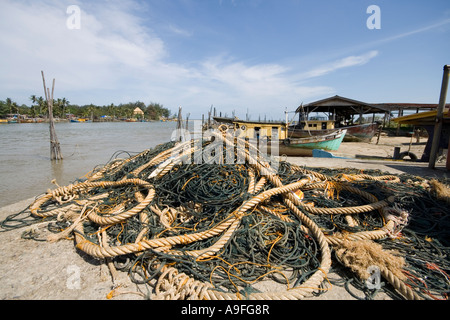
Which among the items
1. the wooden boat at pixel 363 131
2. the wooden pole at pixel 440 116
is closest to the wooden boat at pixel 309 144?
the wooden boat at pixel 363 131

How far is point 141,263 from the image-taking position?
200 centimetres

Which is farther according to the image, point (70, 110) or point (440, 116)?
point (70, 110)

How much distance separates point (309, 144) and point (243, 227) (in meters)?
14.6

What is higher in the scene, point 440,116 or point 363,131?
point 440,116

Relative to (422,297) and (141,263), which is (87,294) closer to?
(141,263)

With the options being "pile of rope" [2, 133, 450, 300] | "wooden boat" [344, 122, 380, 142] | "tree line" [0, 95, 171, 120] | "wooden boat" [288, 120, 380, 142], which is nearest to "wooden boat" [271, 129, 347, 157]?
"wooden boat" [288, 120, 380, 142]

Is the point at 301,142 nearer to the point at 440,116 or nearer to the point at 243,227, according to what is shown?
the point at 440,116

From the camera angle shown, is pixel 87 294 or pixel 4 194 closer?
pixel 87 294

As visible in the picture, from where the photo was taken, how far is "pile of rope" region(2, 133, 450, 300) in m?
1.87

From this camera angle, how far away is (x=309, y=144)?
1566 cm

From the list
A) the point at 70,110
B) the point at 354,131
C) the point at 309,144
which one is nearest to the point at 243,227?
the point at 309,144

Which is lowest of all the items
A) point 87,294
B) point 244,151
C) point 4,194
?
point 4,194

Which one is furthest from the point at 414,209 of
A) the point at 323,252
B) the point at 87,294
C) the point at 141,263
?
the point at 87,294

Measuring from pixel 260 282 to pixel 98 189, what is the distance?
3.14 metres
